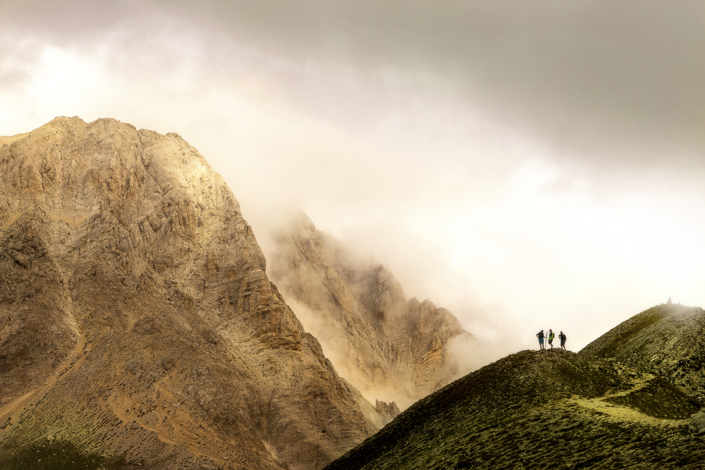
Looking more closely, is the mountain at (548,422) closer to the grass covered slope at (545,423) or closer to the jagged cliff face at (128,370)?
the grass covered slope at (545,423)

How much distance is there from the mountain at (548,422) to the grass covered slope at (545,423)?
0.09 meters

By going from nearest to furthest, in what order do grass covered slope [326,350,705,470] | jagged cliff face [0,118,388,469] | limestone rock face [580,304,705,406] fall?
grass covered slope [326,350,705,470], limestone rock face [580,304,705,406], jagged cliff face [0,118,388,469]

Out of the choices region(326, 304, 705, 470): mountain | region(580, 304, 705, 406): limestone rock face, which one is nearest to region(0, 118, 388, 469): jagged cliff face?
region(326, 304, 705, 470): mountain

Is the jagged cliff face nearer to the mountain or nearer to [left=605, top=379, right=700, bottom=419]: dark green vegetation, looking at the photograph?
the mountain

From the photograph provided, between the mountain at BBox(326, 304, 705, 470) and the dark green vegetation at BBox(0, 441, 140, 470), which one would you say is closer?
the mountain at BBox(326, 304, 705, 470)

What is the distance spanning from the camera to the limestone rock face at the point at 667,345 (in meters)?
62.1

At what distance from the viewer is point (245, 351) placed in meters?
194

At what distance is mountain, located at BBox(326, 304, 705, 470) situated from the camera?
37344 millimetres

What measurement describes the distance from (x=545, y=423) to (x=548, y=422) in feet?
0.86

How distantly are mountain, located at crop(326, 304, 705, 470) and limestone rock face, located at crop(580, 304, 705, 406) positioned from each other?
86cm

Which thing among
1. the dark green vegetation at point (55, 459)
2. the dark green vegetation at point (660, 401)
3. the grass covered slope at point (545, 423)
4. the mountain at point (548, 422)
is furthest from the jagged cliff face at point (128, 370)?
the dark green vegetation at point (660, 401)

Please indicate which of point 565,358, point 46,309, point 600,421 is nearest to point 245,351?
point 46,309

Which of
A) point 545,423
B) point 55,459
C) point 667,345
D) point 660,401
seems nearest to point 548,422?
point 545,423

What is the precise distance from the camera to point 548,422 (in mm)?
48594
